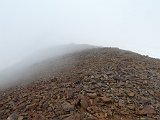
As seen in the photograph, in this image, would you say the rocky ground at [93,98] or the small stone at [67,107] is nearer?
the rocky ground at [93,98]

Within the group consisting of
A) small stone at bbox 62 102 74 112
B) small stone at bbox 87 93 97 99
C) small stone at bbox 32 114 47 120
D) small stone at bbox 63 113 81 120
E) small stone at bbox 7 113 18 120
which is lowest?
small stone at bbox 7 113 18 120

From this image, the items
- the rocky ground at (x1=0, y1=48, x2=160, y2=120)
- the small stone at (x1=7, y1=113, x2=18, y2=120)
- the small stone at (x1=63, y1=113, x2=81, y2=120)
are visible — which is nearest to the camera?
the small stone at (x1=63, y1=113, x2=81, y2=120)

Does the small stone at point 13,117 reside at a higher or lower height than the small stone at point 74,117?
lower

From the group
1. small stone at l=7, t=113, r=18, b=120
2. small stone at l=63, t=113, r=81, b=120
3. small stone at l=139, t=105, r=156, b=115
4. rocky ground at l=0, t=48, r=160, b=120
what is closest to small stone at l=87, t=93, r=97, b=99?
rocky ground at l=0, t=48, r=160, b=120

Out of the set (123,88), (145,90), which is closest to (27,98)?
(123,88)

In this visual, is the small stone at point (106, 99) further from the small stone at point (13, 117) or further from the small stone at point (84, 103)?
the small stone at point (13, 117)

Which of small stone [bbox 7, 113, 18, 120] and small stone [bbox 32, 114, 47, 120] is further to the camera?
small stone [bbox 7, 113, 18, 120]

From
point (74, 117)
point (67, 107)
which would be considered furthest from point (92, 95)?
point (74, 117)

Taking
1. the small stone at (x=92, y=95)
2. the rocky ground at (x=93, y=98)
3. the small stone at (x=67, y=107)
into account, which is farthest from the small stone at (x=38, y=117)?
the small stone at (x=92, y=95)

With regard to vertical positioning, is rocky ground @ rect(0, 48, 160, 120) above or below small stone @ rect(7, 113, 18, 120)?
above

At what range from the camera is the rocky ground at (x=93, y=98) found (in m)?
11.8

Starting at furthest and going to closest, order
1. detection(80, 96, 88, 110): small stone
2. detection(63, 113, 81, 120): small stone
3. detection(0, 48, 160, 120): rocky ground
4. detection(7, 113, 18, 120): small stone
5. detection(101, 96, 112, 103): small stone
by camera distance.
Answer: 1. detection(7, 113, 18, 120): small stone
2. detection(101, 96, 112, 103): small stone
3. detection(80, 96, 88, 110): small stone
4. detection(0, 48, 160, 120): rocky ground
5. detection(63, 113, 81, 120): small stone

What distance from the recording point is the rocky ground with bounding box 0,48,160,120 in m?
11.8

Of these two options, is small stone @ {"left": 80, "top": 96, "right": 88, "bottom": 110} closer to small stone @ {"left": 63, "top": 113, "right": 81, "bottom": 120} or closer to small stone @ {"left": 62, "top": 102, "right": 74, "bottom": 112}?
small stone @ {"left": 62, "top": 102, "right": 74, "bottom": 112}
